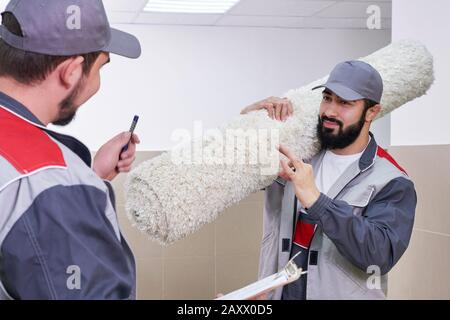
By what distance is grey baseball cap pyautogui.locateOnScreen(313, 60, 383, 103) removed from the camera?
1.25 meters

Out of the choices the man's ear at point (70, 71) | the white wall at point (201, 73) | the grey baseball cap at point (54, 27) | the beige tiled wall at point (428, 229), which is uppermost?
the white wall at point (201, 73)

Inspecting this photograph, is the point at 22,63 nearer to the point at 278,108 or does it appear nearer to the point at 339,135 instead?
the point at 278,108

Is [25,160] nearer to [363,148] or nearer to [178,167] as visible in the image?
[178,167]

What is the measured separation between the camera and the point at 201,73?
357cm

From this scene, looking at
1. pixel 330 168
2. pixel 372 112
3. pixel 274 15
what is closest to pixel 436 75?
pixel 372 112

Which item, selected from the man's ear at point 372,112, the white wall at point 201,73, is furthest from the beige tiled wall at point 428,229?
the white wall at point 201,73

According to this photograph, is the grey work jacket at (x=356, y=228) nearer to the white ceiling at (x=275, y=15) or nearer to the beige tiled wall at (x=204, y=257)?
the beige tiled wall at (x=204, y=257)

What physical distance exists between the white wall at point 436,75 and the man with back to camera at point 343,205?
37 centimetres

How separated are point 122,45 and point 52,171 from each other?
11.2 inches

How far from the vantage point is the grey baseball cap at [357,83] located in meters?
1.25

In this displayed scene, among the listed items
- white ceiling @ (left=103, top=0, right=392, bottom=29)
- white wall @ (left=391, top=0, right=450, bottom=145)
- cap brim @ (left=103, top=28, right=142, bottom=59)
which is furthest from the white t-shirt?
white ceiling @ (left=103, top=0, right=392, bottom=29)

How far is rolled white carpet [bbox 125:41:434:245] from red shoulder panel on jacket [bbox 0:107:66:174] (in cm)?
45

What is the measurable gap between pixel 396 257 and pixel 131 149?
593 mm
